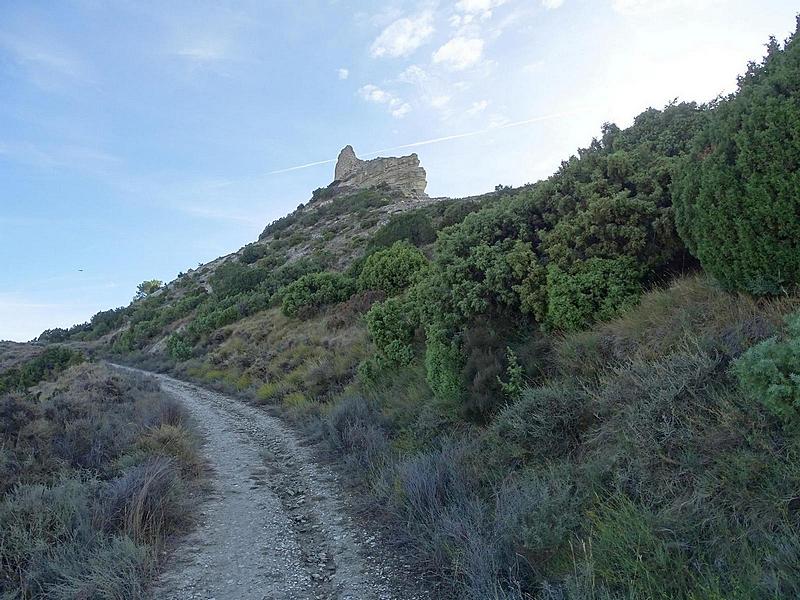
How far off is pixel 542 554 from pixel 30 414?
31.4 ft

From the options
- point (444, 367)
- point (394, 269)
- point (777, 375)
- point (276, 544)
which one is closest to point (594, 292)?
point (444, 367)

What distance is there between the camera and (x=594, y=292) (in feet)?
21.1

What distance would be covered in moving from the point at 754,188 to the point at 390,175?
5443 centimetres

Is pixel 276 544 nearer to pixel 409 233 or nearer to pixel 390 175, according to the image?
pixel 409 233

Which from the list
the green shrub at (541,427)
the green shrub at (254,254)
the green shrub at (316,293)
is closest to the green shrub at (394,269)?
the green shrub at (316,293)

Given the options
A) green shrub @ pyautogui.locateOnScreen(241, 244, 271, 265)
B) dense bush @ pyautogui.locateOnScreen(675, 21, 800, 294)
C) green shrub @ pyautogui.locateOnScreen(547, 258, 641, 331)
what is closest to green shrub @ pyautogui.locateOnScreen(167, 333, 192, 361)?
green shrub @ pyautogui.locateOnScreen(241, 244, 271, 265)

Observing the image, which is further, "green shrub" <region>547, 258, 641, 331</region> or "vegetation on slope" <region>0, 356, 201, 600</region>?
"green shrub" <region>547, 258, 641, 331</region>

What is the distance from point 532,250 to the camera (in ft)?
25.5

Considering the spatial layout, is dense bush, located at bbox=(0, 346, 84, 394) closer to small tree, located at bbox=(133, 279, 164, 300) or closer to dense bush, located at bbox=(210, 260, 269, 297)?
dense bush, located at bbox=(210, 260, 269, 297)

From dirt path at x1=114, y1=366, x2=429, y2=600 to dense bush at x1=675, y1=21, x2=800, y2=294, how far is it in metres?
4.39

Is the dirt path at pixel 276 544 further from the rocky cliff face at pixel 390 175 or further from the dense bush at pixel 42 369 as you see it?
the rocky cliff face at pixel 390 175

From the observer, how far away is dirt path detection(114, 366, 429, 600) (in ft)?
14.7

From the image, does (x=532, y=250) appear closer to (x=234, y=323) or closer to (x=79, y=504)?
(x=79, y=504)

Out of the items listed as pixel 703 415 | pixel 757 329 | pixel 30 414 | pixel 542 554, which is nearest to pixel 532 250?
pixel 757 329
